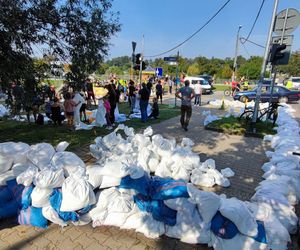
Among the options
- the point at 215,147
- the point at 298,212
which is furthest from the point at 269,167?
the point at 215,147

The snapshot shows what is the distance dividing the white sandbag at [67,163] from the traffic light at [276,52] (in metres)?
6.59

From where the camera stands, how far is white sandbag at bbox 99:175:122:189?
125 inches

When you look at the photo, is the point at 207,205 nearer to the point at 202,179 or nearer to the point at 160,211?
the point at 160,211

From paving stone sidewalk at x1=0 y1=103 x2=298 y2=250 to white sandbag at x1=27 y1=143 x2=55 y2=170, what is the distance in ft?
2.71

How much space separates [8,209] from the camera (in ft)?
10.0

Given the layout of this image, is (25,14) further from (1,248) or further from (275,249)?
(275,249)

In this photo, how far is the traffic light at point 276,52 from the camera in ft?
23.3

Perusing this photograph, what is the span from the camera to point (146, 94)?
31.8 feet

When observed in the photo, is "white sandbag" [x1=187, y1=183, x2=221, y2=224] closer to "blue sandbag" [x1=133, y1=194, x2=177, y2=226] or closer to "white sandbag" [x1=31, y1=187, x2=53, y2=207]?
"blue sandbag" [x1=133, y1=194, x2=177, y2=226]

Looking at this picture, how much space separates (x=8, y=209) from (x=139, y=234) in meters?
1.69

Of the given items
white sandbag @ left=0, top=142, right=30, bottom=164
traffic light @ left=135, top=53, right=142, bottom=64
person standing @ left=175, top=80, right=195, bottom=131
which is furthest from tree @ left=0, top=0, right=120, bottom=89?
traffic light @ left=135, top=53, right=142, bottom=64

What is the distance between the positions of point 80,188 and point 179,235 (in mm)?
1302

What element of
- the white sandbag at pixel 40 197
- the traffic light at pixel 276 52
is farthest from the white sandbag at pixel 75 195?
the traffic light at pixel 276 52

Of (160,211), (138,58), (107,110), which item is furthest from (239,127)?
(138,58)
